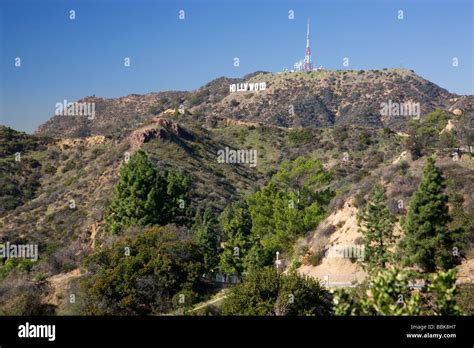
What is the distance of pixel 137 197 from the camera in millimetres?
42156

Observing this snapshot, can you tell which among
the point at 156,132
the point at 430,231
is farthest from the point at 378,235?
Result: the point at 156,132

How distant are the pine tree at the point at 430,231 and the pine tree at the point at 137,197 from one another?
66.3ft

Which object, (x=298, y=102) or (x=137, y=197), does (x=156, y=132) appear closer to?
(x=137, y=197)

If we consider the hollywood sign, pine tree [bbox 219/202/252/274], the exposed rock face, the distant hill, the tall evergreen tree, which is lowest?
pine tree [bbox 219/202/252/274]

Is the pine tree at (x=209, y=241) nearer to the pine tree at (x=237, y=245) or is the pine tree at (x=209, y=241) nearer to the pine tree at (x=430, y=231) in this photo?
the pine tree at (x=237, y=245)

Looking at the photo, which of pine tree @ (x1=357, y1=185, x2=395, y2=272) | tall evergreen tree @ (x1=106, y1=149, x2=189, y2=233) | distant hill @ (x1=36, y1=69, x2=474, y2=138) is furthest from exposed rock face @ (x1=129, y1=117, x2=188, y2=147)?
pine tree @ (x1=357, y1=185, x2=395, y2=272)

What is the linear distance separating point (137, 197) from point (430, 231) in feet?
73.0

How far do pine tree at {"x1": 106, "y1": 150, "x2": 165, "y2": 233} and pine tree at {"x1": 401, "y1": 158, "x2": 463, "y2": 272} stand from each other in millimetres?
20209

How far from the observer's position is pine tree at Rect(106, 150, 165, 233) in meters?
41.8

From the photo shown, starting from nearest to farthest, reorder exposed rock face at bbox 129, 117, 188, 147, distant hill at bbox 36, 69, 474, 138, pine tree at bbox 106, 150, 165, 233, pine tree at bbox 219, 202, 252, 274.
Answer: pine tree at bbox 106, 150, 165, 233, pine tree at bbox 219, 202, 252, 274, exposed rock face at bbox 129, 117, 188, 147, distant hill at bbox 36, 69, 474, 138

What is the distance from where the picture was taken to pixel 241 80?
652 ft

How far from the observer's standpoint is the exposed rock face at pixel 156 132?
82.3m

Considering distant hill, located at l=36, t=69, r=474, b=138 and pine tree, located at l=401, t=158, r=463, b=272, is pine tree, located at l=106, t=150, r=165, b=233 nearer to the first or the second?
pine tree, located at l=401, t=158, r=463, b=272
